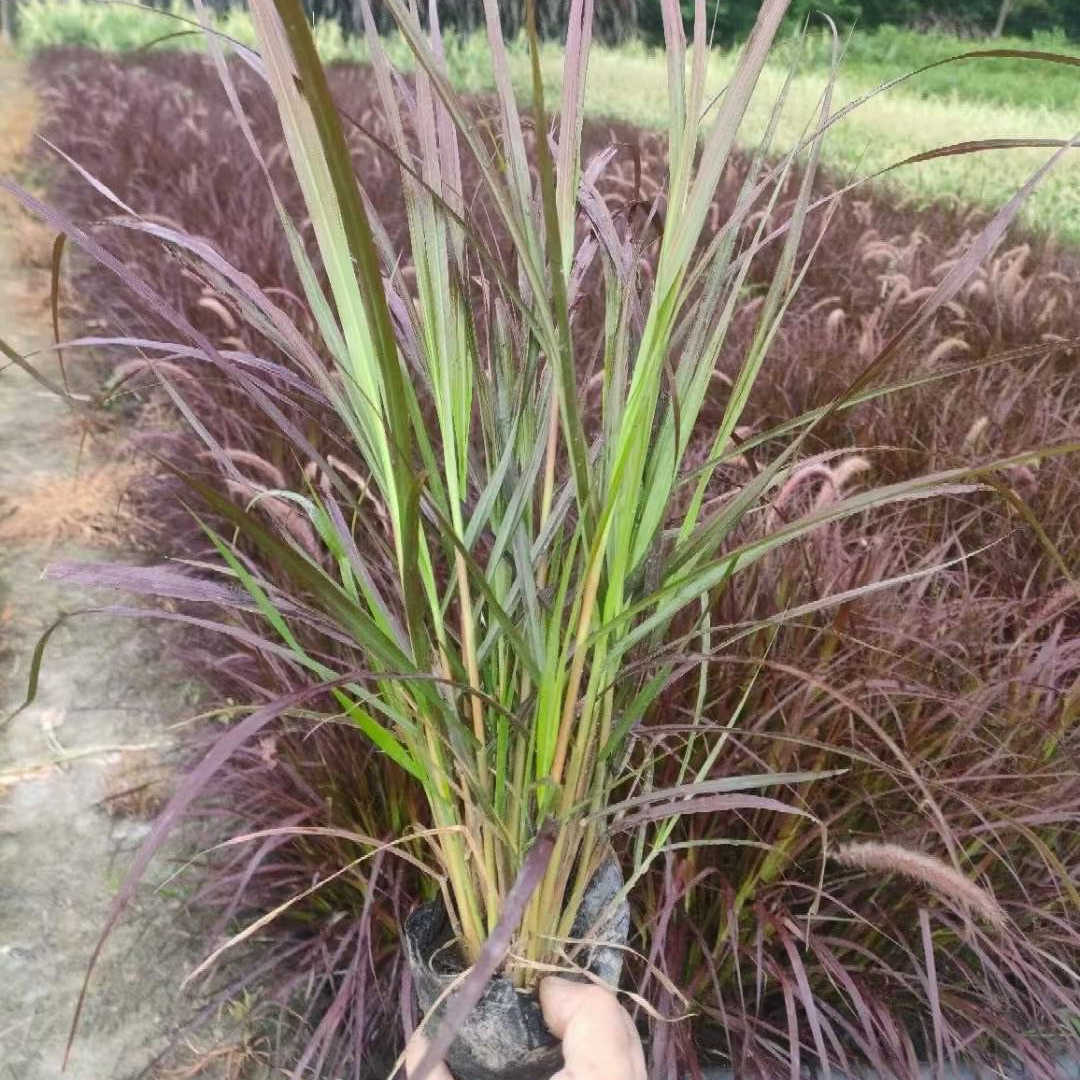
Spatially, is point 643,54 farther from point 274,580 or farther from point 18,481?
point 274,580

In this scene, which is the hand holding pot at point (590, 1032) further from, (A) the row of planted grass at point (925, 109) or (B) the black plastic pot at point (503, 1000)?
(A) the row of planted grass at point (925, 109)

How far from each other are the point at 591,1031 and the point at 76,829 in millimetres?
1150

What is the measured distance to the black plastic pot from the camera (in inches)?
35.3

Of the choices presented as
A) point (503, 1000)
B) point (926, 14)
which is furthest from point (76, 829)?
point (926, 14)

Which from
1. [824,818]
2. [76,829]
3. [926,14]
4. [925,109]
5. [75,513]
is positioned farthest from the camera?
[926,14]

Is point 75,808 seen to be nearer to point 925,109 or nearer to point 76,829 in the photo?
point 76,829

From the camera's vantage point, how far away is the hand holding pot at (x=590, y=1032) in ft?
2.62

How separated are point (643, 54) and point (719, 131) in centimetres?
914

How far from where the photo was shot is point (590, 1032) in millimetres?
814

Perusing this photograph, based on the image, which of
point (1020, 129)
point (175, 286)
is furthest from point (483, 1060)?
point (1020, 129)

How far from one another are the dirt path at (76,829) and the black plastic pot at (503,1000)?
0.52 meters

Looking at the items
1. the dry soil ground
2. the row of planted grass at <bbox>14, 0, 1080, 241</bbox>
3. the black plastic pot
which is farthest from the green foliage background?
the dry soil ground

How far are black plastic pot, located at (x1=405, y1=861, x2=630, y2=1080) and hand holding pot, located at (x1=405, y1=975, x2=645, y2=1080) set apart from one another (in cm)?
3

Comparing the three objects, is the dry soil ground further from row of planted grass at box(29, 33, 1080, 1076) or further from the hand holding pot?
the hand holding pot
